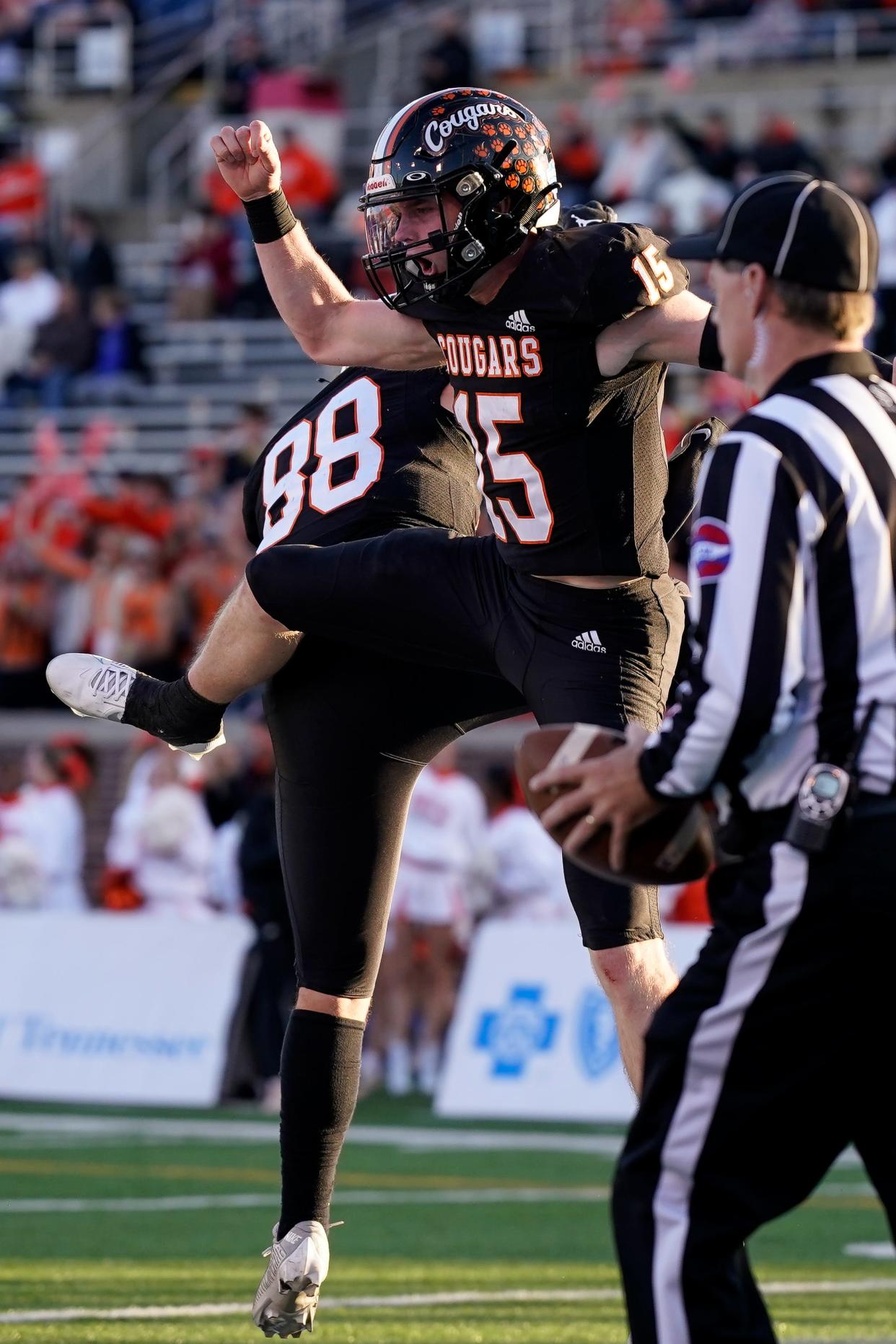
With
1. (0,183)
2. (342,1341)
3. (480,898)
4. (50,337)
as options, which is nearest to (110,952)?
(480,898)

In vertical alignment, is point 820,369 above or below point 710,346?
above

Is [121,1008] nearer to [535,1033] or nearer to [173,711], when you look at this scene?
[535,1033]

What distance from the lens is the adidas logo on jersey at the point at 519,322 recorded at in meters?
4.63

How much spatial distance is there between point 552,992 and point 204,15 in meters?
15.3

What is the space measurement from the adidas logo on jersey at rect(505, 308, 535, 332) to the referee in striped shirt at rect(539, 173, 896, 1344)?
1.18 m

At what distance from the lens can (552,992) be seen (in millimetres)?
11102

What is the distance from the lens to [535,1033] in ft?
36.4

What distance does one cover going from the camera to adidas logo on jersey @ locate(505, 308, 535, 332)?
4633 mm

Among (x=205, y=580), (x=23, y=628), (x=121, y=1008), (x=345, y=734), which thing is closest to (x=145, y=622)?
(x=205, y=580)

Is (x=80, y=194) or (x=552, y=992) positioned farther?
(x=80, y=194)

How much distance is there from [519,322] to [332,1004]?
5.39 feet

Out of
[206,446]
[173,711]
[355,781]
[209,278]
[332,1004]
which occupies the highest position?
[173,711]

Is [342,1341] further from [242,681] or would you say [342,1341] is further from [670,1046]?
[670,1046]

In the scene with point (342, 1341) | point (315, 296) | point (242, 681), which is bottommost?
point (342, 1341)
